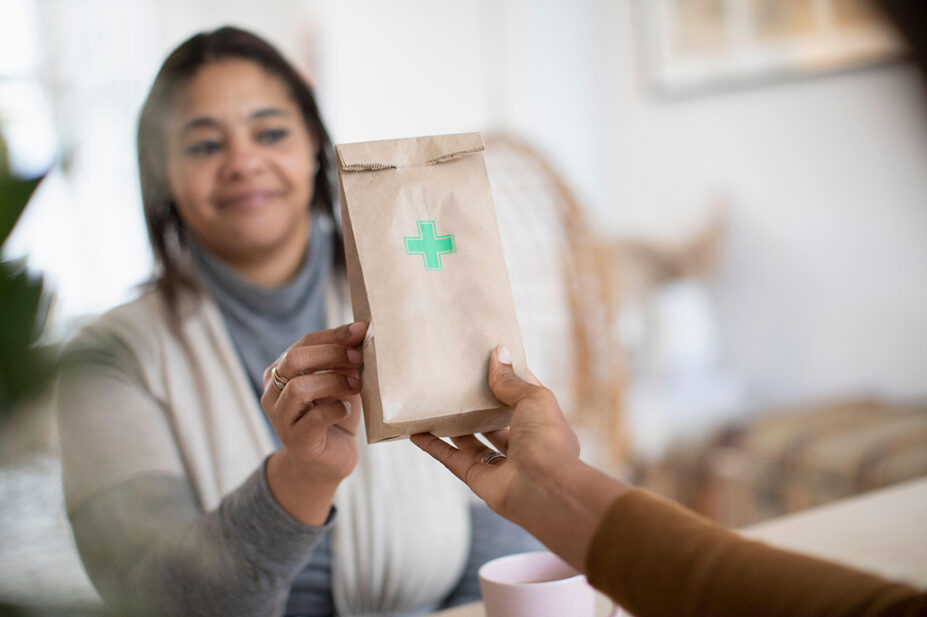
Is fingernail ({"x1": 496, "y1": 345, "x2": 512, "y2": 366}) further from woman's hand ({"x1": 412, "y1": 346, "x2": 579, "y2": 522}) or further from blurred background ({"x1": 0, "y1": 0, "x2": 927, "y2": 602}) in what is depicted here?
blurred background ({"x1": 0, "y1": 0, "x2": 927, "y2": 602})

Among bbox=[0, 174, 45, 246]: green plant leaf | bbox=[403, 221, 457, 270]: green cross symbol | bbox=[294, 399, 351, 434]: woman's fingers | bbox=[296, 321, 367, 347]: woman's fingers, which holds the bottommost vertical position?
bbox=[294, 399, 351, 434]: woman's fingers

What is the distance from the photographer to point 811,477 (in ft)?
5.89

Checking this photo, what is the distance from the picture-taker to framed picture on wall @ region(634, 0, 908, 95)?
214cm

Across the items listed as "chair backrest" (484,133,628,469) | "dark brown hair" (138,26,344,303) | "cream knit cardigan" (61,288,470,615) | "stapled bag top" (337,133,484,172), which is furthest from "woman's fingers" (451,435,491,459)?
"chair backrest" (484,133,628,469)

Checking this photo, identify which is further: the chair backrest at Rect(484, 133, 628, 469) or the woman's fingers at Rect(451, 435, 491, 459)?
the chair backrest at Rect(484, 133, 628, 469)

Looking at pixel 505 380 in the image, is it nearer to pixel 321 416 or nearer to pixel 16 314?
pixel 321 416

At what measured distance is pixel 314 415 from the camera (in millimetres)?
611

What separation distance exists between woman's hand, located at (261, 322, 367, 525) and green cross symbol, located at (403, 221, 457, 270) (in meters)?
0.06

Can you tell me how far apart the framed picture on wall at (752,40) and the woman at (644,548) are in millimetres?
2016

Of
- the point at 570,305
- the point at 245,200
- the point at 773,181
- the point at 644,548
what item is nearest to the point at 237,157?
the point at 245,200

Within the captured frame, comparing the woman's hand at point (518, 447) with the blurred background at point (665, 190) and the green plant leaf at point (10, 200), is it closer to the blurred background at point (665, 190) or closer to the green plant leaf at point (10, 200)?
the green plant leaf at point (10, 200)

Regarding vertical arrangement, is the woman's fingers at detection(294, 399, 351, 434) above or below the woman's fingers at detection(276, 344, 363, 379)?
below

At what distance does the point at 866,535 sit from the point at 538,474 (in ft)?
1.67

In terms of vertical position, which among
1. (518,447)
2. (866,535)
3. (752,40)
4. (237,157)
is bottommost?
(866,535)
